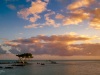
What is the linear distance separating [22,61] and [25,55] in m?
17.6

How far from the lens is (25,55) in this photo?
169 meters

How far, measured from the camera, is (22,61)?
185 meters

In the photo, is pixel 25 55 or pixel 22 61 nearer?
pixel 25 55
